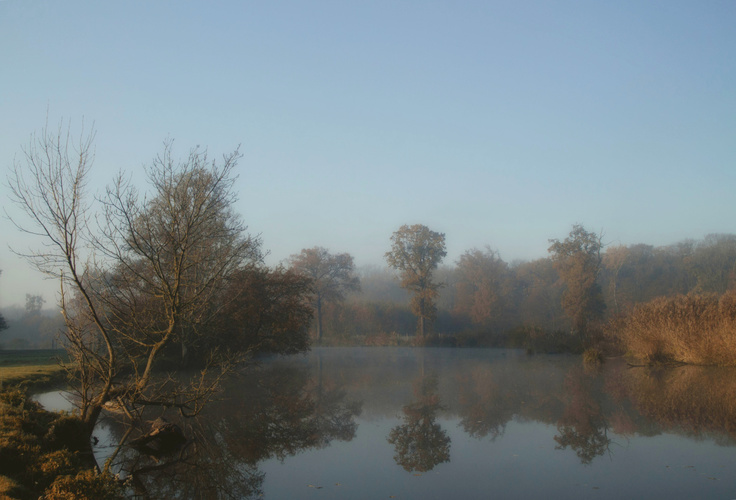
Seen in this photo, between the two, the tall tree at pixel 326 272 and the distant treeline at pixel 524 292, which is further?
the tall tree at pixel 326 272

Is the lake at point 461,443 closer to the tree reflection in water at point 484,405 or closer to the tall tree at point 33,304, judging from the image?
the tree reflection in water at point 484,405

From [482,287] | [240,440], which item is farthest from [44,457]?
[482,287]

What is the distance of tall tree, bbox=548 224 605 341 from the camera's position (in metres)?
39.1

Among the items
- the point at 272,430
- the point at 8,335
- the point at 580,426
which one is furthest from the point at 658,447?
the point at 8,335

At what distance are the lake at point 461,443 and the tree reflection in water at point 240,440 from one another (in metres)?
0.03

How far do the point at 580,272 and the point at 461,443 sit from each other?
3365 cm

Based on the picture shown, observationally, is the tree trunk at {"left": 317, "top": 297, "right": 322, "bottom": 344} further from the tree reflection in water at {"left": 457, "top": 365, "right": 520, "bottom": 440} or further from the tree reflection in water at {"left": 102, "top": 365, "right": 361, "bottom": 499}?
the tree reflection in water at {"left": 102, "top": 365, "right": 361, "bottom": 499}

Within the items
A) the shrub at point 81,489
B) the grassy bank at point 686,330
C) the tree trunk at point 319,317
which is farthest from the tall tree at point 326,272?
the shrub at point 81,489

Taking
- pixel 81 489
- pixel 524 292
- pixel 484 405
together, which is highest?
pixel 524 292

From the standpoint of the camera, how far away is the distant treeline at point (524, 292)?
47.9 meters

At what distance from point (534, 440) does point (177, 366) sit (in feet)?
55.0

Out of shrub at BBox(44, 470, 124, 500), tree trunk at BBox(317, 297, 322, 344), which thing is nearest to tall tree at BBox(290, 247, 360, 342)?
tree trunk at BBox(317, 297, 322, 344)

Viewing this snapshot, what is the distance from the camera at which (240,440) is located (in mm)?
9680

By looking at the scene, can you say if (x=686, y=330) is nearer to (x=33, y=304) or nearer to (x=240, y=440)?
(x=240, y=440)
